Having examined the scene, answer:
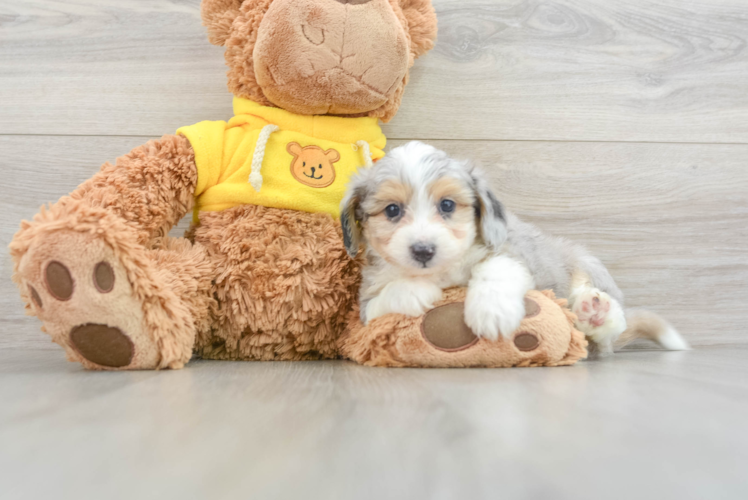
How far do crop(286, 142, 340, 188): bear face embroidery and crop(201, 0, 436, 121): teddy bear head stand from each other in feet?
0.40

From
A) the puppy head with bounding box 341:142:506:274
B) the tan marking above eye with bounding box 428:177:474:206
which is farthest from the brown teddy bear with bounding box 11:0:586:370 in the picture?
the tan marking above eye with bounding box 428:177:474:206

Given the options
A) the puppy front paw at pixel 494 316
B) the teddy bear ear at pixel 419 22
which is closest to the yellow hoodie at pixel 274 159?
the teddy bear ear at pixel 419 22

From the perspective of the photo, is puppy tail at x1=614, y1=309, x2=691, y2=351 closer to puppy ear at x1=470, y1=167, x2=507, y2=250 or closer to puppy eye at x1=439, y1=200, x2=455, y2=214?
puppy ear at x1=470, y1=167, x2=507, y2=250

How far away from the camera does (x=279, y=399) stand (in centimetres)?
85

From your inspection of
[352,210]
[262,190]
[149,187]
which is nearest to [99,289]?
[149,187]

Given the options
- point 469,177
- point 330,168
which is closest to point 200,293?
point 330,168

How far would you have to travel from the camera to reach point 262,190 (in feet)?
4.91

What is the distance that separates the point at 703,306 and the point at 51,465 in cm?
220

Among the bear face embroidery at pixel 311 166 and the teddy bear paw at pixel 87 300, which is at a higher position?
the bear face embroidery at pixel 311 166

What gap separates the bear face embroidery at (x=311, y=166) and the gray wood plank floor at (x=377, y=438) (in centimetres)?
68

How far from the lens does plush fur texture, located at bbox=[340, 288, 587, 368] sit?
1.25m

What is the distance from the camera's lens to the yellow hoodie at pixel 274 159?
4.92 ft

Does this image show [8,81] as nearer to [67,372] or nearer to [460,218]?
[67,372]

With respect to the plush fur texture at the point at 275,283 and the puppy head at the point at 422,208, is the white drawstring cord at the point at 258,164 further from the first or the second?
the puppy head at the point at 422,208
